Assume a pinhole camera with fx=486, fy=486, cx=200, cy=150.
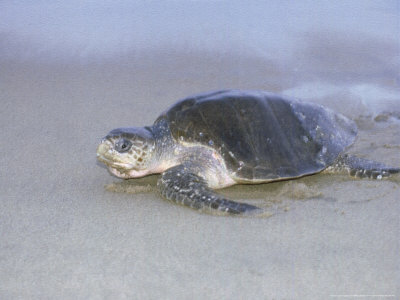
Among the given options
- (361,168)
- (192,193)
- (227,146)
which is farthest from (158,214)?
(361,168)

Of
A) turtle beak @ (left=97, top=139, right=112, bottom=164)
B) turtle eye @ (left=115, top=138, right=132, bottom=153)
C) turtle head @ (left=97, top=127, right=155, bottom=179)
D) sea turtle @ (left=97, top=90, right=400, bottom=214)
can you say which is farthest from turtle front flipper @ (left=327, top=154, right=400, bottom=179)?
turtle beak @ (left=97, top=139, right=112, bottom=164)

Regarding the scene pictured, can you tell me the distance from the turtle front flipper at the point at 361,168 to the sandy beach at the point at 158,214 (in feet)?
0.22

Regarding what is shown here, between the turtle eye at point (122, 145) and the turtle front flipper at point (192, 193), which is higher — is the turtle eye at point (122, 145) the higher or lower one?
the higher one

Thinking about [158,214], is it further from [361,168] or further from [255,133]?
[361,168]

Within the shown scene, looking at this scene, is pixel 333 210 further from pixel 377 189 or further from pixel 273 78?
pixel 273 78

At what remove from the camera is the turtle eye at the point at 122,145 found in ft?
11.5

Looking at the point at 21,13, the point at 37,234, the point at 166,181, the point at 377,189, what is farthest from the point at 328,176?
the point at 21,13

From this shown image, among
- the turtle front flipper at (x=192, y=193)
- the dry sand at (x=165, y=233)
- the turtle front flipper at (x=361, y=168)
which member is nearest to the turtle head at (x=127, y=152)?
the dry sand at (x=165, y=233)

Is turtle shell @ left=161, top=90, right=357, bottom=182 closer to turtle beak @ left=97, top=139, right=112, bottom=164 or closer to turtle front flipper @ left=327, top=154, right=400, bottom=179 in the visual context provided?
turtle front flipper @ left=327, top=154, right=400, bottom=179

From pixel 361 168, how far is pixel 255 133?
2.90 feet

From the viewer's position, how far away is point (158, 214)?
311cm

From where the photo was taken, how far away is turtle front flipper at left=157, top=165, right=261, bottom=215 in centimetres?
305

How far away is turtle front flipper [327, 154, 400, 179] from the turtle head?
1455 mm

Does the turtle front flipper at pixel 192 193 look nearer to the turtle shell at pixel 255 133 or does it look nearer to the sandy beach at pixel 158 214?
the sandy beach at pixel 158 214
